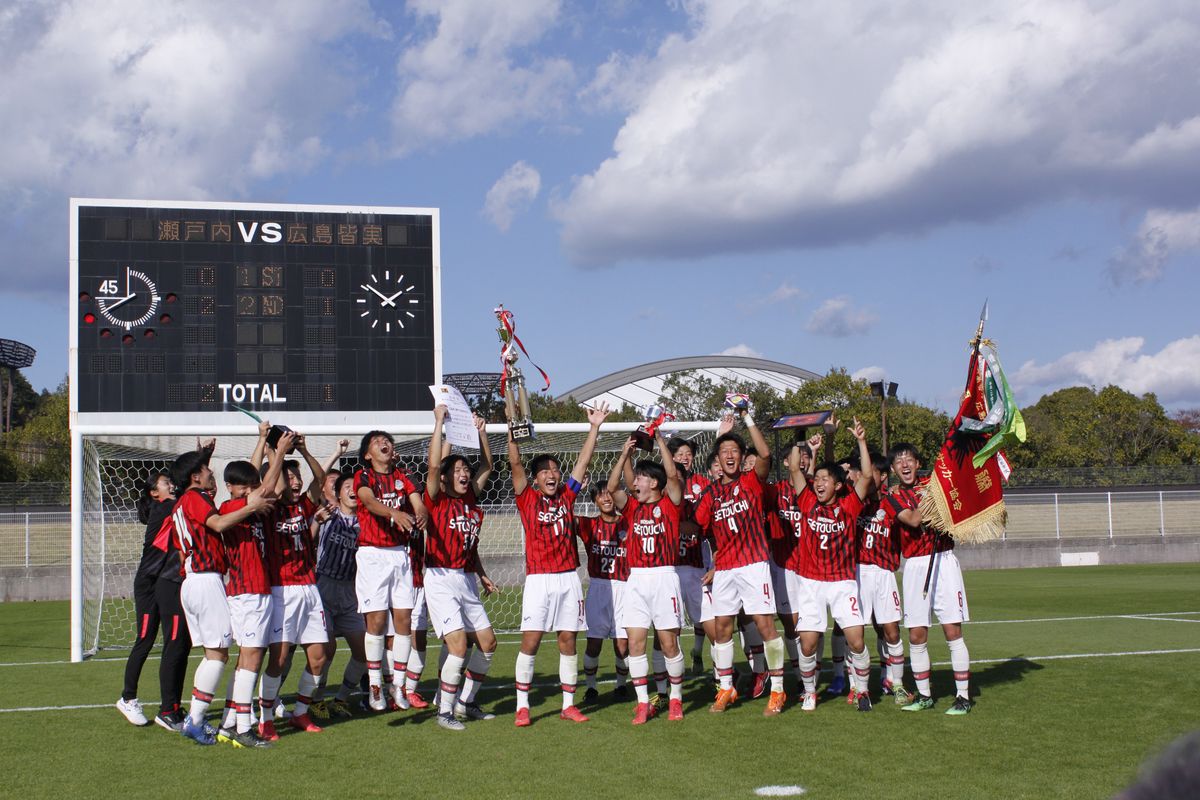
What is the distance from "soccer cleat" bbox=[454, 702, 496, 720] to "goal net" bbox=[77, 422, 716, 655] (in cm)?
355

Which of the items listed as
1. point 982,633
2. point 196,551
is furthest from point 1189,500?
point 196,551

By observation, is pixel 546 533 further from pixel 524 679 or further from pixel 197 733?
pixel 197 733

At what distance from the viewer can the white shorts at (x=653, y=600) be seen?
844 centimetres

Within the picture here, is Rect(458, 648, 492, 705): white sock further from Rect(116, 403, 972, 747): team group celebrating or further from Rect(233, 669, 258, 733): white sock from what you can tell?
Rect(233, 669, 258, 733): white sock

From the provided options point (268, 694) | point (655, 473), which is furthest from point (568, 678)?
point (268, 694)

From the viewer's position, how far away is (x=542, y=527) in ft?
27.9

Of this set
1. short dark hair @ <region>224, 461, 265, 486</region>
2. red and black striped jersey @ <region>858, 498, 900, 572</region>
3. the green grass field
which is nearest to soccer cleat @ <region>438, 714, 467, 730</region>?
the green grass field

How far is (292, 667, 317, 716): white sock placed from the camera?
27.6 ft

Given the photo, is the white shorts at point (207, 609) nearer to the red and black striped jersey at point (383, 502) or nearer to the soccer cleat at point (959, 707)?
the red and black striped jersey at point (383, 502)

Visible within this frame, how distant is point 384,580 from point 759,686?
3374 millimetres

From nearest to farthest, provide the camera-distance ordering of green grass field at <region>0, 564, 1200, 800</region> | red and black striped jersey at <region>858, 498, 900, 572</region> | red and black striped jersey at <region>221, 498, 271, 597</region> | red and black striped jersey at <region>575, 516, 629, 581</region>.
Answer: green grass field at <region>0, 564, 1200, 800</region>
red and black striped jersey at <region>221, 498, 271, 597</region>
red and black striped jersey at <region>858, 498, 900, 572</region>
red and black striped jersey at <region>575, 516, 629, 581</region>

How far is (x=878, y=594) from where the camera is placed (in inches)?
350

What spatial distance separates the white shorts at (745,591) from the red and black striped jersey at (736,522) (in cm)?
6

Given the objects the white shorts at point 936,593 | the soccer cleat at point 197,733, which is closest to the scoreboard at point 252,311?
the soccer cleat at point 197,733
